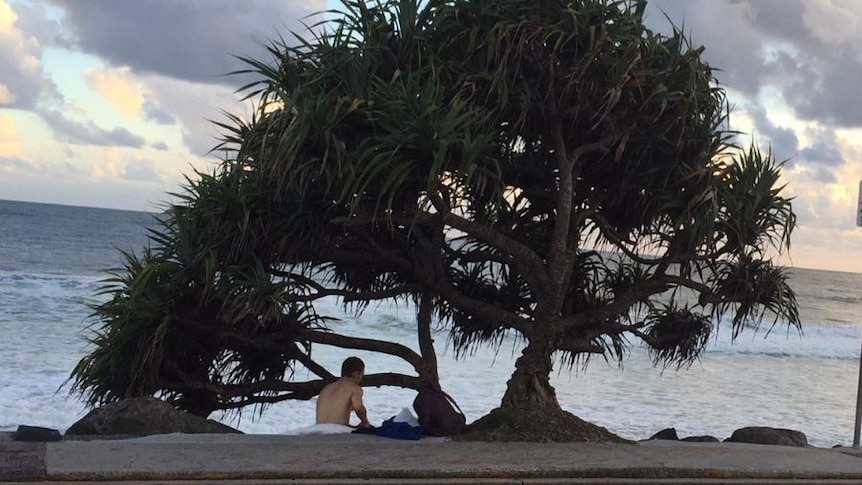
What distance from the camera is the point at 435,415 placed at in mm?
8305

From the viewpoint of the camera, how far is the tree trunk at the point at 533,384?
881cm

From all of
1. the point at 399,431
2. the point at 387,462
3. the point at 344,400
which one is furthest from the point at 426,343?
the point at 387,462

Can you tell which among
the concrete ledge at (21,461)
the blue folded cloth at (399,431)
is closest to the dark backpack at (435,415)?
the blue folded cloth at (399,431)

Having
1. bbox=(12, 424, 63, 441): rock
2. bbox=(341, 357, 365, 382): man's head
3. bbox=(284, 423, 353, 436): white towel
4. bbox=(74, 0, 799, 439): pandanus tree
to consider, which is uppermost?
bbox=(74, 0, 799, 439): pandanus tree

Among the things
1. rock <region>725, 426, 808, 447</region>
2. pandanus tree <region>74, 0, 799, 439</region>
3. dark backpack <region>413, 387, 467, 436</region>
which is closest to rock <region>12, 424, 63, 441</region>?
pandanus tree <region>74, 0, 799, 439</region>

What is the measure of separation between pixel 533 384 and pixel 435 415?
108 cm

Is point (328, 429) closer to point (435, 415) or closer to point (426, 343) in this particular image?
point (435, 415)

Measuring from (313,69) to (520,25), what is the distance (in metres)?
1.84

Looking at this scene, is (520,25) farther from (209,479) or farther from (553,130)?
(209,479)

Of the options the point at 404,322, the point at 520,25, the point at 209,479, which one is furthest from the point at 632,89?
the point at 404,322

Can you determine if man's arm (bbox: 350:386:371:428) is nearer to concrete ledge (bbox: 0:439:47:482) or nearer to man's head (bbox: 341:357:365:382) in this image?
man's head (bbox: 341:357:365:382)

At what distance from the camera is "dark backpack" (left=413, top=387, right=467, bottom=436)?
27.2ft

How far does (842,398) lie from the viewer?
21.9 meters

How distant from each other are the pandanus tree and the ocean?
1223mm
